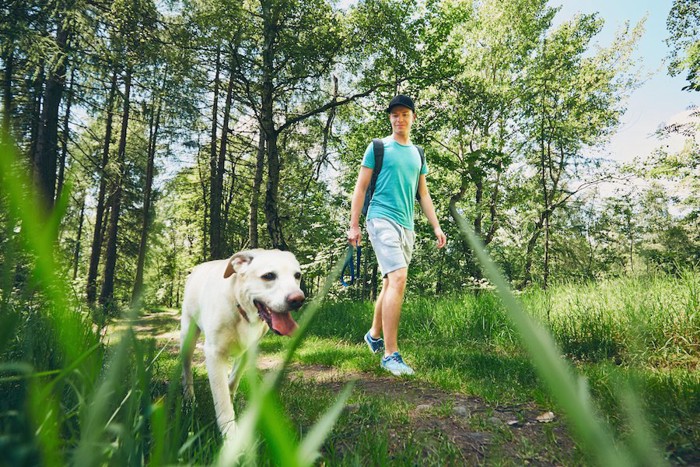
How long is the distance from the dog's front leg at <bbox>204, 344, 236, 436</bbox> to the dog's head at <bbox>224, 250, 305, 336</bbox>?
40 centimetres

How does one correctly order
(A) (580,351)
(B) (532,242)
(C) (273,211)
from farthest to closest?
(B) (532,242) < (C) (273,211) < (A) (580,351)

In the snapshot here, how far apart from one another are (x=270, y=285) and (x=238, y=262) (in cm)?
40

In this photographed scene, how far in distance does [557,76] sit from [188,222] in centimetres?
2350

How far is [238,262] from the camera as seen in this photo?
3.10 meters

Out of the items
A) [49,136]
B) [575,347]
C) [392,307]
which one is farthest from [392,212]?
[49,136]

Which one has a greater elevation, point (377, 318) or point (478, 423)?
point (377, 318)

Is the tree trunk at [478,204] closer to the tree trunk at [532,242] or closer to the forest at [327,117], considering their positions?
the forest at [327,117]

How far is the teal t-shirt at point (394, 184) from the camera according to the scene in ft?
15.3

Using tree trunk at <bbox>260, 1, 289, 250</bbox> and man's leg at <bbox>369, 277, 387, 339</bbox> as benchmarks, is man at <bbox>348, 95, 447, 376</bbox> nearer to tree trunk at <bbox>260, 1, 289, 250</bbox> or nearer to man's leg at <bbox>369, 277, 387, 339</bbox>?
man's leg at <bbox>369, 277, 387, 339</bbox>

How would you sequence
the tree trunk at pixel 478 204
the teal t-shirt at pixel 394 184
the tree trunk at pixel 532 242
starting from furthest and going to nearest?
the tree trunk at pixel 532 242
the tree trunk at pixel 478 204
the teal t-shirt at pixel 394 184

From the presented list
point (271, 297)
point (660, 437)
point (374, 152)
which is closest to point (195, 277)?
point (271, 297)

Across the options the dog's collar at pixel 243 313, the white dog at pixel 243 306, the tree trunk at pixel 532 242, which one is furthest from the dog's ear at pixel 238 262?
the tree trunk at pixel 532 242

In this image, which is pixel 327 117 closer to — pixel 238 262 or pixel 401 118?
pixel 401 118

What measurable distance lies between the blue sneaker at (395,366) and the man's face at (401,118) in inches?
102
